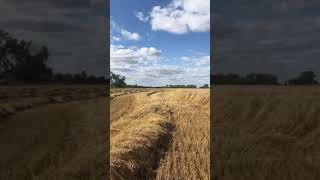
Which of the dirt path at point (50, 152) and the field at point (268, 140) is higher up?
the field at point (268, 140)

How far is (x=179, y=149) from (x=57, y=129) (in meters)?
11.8

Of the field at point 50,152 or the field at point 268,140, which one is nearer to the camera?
the field at point 50,152

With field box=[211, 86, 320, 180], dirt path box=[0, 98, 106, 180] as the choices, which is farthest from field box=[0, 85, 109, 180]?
field box=[211, 86, 320, 180]

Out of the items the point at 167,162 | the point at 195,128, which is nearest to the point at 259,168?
the point at 167,162

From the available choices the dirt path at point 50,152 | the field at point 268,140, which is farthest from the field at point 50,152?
the field at point 268,140

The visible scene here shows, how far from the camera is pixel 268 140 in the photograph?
15.2m

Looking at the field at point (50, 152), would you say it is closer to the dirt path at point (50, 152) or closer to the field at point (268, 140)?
the dirt path at point (50, 152)

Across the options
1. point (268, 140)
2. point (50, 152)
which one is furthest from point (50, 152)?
point (268, 140)

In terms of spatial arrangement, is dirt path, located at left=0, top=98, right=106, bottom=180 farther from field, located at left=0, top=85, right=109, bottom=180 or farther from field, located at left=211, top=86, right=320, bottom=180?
field, located at left=211, top=86, right=320, bottom=180

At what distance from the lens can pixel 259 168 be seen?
10.5 metres

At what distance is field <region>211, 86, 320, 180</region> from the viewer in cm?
1034

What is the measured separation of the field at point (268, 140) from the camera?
1034 cm

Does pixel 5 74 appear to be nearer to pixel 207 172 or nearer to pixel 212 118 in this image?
pixel 212 118

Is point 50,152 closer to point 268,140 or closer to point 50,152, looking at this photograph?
point 50,152
